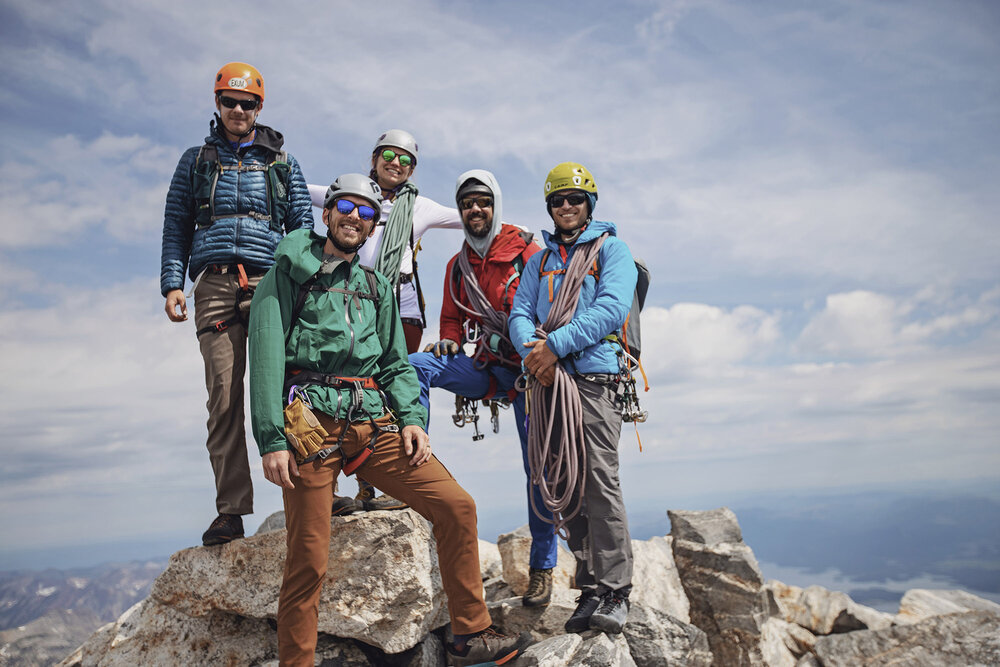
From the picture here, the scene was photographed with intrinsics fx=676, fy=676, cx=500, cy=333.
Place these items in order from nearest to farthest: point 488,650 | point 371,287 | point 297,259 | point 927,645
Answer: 1. point 297,259
2. point 488,650
3. point 371,287
4. point 927,645

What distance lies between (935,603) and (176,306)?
52.3 ft

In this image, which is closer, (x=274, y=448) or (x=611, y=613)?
(x=274, y=448)

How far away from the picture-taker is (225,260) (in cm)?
643

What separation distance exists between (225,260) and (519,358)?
304 cm

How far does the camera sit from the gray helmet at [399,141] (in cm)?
736

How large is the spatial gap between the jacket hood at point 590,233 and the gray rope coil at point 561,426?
7 cm

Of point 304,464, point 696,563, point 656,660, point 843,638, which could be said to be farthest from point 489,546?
point 304,464

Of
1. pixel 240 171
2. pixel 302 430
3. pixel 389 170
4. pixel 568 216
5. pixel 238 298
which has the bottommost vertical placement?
pixel 302 430

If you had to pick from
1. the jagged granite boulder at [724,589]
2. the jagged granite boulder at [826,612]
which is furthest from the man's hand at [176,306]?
the jagged granite boulder at [826,612]

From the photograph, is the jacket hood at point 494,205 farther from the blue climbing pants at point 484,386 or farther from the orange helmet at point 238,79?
the orange helmet at point 238,79

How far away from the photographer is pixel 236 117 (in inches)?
257

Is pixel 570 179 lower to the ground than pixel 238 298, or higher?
higher

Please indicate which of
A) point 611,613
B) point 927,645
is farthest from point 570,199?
point 927,645

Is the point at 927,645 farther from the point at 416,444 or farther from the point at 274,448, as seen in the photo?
the point at 274,448
